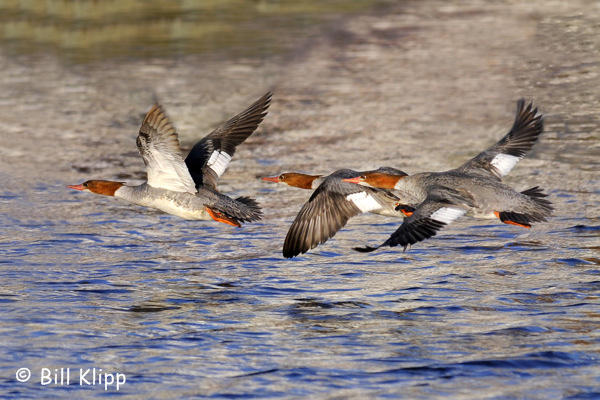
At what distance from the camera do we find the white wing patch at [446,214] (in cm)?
720

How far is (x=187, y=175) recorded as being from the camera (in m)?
8.15

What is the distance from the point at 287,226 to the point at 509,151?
2031 mm

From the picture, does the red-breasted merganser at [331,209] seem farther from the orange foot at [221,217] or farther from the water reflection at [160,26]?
the water reflection at [160,26]

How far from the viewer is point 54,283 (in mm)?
7715

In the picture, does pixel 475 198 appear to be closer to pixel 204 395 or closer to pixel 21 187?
pixel 204 395

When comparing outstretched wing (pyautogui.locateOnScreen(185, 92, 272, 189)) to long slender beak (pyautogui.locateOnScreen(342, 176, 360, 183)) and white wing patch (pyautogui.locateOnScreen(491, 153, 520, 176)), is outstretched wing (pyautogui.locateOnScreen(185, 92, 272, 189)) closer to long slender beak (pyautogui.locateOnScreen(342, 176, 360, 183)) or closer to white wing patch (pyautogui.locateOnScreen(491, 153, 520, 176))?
long slender beak (pyautogui.locateOnScreen(342, 176, 360, 183))

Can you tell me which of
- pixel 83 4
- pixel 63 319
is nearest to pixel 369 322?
pixel 63 319

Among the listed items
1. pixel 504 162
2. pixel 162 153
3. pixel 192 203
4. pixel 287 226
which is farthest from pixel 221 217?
pixel 504 162

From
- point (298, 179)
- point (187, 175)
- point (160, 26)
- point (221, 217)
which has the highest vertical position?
point (160, 26)

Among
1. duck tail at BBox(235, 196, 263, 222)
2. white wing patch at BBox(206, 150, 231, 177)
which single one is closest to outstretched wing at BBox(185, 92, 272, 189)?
white wing patch at BBox(206, 150, 231, 177)

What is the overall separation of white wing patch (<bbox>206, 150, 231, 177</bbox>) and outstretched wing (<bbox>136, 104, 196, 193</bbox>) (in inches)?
25.0

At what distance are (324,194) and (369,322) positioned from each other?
159 cm

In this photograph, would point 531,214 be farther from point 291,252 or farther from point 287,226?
point 287,226

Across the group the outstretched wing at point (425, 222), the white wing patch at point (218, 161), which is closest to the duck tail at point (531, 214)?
the outstretched wing at point (425, 222)
